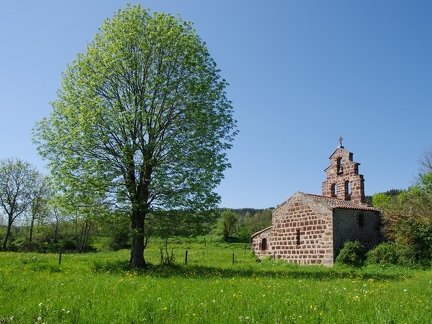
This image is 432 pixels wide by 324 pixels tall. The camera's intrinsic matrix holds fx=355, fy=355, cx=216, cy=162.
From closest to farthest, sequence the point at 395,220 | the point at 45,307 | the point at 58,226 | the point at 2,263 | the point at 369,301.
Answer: the point at 45,307 → the point at 369,301 → the point at 2,263 → the point at 395,220 → the point at 58,226

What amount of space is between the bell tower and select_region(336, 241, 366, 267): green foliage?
609cm

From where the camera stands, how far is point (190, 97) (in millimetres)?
19094

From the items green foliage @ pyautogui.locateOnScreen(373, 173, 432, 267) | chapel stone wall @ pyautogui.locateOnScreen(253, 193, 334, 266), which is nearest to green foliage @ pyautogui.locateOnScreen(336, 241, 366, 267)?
chapel stone wall @ pyautogui.locateOnScreen(253, 193, 334, 266)

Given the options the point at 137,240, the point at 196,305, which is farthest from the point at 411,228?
the point at 196,305

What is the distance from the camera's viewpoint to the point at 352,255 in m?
24.8

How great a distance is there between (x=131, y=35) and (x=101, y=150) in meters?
6.21

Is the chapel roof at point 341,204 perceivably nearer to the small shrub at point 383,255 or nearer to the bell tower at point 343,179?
the bell tower at point 343,179

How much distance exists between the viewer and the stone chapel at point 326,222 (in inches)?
1053

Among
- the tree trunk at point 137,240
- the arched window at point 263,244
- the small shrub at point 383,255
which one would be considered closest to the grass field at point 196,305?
the tree trunk at point 137,240

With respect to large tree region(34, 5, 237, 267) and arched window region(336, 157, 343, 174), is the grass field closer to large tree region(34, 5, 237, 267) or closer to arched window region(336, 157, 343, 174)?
large tree region(34, 5, 237, 267)

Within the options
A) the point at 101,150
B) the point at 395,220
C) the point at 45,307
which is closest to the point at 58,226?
the point at 101,150

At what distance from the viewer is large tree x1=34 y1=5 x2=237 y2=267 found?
17.7 metres

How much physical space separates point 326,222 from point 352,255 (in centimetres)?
306

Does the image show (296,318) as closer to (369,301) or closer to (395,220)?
(369,301)
